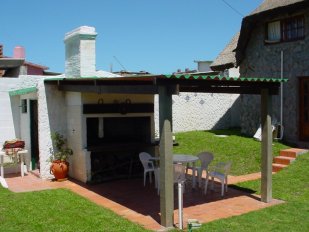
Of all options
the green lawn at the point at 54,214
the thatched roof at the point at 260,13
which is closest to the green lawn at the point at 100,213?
the green lawn at the point at 54,214

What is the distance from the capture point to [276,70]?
49.7ft

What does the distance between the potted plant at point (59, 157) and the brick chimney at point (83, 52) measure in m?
2.08

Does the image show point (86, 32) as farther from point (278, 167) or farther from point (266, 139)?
point (278, 167)

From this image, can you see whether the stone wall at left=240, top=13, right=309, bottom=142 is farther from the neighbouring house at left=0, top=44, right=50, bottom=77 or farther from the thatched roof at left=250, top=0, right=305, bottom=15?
the neighbouring house at left=0, top=44, right=50, bottom=77

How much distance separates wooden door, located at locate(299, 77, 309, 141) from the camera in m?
14.1

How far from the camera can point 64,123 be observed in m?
12.0

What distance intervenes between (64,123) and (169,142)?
229 inches

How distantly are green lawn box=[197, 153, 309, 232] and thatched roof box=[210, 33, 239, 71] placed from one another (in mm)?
8562

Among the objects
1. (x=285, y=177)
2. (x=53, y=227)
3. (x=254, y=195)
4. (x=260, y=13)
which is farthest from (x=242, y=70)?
(x=53, y=227)

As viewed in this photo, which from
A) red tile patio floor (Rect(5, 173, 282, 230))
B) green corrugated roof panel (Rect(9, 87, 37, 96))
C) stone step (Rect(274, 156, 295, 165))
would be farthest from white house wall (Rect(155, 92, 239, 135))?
red tile patio floor (Rect(5, 173, 282, 230))

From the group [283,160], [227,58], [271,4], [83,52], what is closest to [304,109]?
[283,160]

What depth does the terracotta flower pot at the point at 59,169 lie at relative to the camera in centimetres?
1128

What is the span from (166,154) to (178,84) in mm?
1326

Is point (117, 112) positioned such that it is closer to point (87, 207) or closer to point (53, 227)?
point (87, 207)
